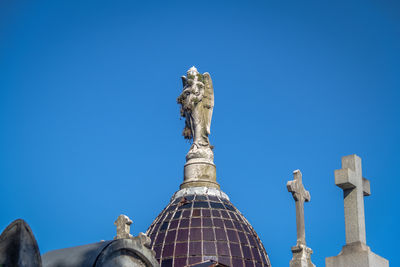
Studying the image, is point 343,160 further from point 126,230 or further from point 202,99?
point 202,99

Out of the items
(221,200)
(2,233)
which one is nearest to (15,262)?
(2,233)

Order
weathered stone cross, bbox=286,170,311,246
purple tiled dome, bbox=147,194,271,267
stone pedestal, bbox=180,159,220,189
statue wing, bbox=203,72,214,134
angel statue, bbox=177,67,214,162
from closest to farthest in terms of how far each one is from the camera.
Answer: weathered stone cross, bbox=286,170,311,246, purple tiled dome, bbox=147,194,271,267, stone pedestal, bbox=180,159,220,189, angel statue, bbox=177,67,214,162, statue wing, bbox=203,72,214,134

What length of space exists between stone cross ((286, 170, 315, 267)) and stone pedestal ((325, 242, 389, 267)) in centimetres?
245

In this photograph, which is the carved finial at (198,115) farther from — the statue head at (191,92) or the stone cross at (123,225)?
the stone cross at (123,225)

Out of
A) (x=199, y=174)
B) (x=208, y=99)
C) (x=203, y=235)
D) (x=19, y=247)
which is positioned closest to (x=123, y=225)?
(x=19, y=247)

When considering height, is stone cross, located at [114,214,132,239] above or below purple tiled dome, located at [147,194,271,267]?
below

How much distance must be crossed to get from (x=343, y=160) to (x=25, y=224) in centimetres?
616

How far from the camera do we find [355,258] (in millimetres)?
14594

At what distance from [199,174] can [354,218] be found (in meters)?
17.8

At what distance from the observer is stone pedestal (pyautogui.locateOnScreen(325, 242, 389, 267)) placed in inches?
571

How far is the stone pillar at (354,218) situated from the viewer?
47.9ft

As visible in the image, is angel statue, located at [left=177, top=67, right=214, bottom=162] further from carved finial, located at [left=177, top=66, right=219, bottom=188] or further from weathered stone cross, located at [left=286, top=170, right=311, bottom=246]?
weathered stone cross, located at [left=286, top=170, right=311, bottom=246]

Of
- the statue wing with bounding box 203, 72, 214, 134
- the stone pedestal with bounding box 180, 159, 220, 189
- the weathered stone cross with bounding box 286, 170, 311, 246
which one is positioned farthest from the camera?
the statue wing with bounding box 203, 72, 214, 134

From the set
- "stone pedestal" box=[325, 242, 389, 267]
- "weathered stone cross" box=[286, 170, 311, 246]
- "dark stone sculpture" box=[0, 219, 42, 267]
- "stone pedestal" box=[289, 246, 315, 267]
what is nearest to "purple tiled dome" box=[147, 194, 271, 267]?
"weathered stone cross" box=[286, 170, 311, 246]
